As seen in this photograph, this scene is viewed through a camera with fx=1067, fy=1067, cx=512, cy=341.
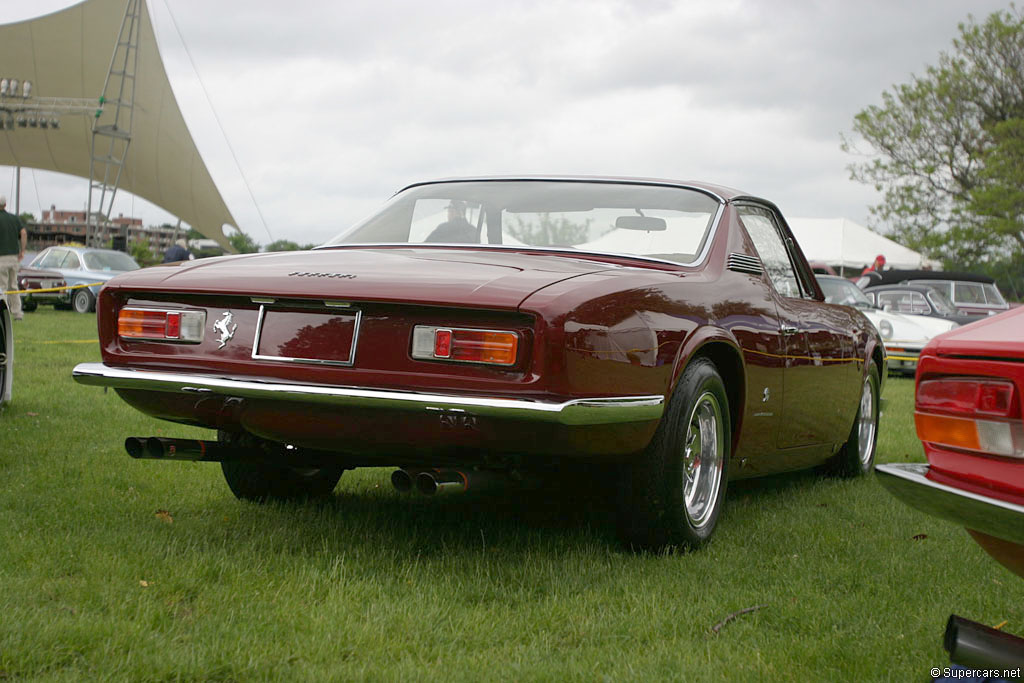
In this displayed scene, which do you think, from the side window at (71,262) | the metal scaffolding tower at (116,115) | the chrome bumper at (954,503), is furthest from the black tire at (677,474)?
the metal scaffolding tower at (116,115)

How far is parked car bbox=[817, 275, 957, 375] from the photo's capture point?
48.3ft

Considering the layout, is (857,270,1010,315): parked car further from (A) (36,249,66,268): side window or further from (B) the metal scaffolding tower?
(B) the metal scaffolding tower

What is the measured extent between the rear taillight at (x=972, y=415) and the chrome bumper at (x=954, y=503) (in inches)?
3.9

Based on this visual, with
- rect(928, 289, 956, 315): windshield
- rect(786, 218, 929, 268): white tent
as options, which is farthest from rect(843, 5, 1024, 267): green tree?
rect(928, 289, 956, 315): windshield

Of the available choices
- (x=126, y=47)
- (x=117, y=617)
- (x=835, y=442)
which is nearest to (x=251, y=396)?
(x=117, y=617)

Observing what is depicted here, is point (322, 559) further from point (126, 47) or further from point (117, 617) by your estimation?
point (126, 47)

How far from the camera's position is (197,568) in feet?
10.6

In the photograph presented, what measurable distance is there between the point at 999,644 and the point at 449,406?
5.02ft

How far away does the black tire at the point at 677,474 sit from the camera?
349 centimetres

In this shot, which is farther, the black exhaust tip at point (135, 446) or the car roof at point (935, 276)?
the car roof at point (935, 276)

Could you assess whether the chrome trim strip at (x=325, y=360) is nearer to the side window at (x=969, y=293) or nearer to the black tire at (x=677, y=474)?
the black tire at (x=677, y=474)

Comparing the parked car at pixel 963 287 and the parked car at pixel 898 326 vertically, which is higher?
the parked car at pixel 963 287

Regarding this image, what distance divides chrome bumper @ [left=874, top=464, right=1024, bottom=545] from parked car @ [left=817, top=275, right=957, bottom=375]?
12644mm

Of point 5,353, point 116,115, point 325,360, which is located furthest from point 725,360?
point 116,115
